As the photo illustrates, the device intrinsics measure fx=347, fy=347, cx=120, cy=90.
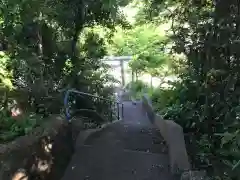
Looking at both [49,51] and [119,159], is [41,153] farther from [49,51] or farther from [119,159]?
[49,51]

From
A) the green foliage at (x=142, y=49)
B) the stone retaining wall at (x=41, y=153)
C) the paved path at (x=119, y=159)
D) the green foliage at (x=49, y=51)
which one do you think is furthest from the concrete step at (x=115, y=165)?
the green foliage at (x=142, y=49)

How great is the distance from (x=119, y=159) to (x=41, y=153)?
158cm

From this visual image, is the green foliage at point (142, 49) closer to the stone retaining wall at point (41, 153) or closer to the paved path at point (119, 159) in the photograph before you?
the paved path at point (119, 159)

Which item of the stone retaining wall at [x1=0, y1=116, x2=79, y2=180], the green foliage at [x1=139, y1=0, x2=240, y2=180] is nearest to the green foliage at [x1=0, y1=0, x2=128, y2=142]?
the stone retaining wall at [x1=0, y1=116, x2=79, y2=180]

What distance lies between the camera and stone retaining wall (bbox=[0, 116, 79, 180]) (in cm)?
383

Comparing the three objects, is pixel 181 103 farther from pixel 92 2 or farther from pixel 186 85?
pixel 92 2

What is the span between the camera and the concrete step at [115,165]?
5188mm

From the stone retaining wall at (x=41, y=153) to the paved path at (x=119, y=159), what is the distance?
0.26 m

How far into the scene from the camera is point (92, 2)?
339 inches

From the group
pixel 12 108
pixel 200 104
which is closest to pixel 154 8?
pixel 200 104

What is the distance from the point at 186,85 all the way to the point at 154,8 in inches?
70.3

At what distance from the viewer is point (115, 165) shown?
5.53 m

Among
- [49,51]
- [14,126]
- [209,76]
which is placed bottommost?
[14,126]

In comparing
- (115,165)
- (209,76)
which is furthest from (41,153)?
(209,76)
